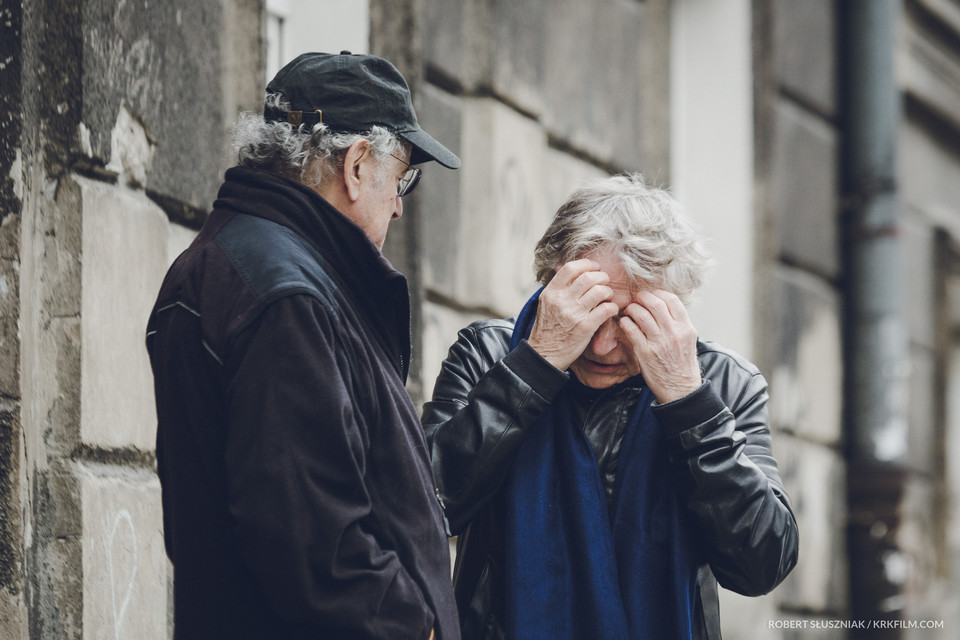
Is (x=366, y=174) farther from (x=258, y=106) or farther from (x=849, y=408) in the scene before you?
(x=849, y=408)

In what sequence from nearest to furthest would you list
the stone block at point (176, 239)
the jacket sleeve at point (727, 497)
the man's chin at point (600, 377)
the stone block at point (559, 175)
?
1. the jacket sleeve at point (727, 497)
2. the man's chin at point (600, 377)
3. the stone block at point (176, 239)
4. the stone block at point (559, 175)

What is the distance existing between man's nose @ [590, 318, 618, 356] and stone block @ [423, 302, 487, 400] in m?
1.73

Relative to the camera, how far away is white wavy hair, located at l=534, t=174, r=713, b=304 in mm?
2523

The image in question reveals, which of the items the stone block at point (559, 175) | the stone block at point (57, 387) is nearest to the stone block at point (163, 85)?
the stone block at point (57, 387)

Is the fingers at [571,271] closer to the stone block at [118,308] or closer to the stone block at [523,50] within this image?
the stone block at [118,308]

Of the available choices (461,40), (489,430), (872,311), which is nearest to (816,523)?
(872,311)

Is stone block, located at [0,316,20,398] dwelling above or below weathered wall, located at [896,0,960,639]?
below

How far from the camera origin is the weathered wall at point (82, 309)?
2.67 metres

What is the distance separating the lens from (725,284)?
21.3 feet

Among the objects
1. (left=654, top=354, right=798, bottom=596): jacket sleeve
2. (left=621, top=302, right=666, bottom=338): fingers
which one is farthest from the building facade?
(left=654, top=354, right=798, bottom=596): jacket sleeve

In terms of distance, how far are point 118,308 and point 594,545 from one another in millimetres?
1200

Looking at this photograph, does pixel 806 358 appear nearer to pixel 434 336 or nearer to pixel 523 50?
pixel 523 50

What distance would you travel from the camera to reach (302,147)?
2133 millimetres

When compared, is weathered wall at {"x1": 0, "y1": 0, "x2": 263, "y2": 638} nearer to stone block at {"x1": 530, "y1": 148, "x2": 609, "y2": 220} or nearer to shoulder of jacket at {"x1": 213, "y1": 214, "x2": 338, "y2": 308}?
shoulder of jacket at {"x1": 213, "y1": 214, "x2": 338, "y2": 308}
